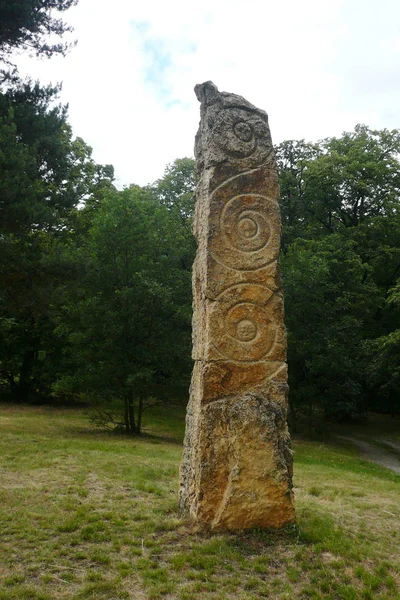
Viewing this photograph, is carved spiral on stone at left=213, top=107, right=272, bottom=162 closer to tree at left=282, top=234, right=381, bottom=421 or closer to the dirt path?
the dirt path

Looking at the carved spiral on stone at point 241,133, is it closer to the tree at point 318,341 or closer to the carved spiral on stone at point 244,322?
the carved spiral on stone at point 244,322

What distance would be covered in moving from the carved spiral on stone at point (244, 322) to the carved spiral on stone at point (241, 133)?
5.35 ft

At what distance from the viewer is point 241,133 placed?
627cm

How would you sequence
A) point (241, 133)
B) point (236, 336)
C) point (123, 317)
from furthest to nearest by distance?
point (123, 317), point (241, 133), point (236, 336)

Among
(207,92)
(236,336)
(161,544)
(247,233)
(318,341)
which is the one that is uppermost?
(207,92)

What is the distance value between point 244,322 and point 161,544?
2.40 m

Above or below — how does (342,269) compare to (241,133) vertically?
above

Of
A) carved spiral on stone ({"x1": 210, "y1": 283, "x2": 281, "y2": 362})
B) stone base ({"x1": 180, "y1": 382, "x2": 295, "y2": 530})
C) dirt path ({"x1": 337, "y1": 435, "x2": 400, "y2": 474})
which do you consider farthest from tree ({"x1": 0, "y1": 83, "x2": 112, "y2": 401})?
dirt path ({"x1": 337, "y1": 435, "x2": 400, "y2": 474})

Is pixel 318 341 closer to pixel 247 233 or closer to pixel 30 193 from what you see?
pixel 30 193

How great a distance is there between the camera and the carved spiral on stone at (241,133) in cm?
619

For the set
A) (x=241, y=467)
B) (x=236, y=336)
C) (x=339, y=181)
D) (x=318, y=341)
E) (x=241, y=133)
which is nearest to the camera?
(x=241, y=467)

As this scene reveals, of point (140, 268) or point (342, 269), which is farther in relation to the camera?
point (342, 269)

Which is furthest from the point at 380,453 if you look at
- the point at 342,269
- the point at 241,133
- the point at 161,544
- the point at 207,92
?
the point at 207,92

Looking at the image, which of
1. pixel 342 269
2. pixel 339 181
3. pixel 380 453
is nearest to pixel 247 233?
pixel 380 453
